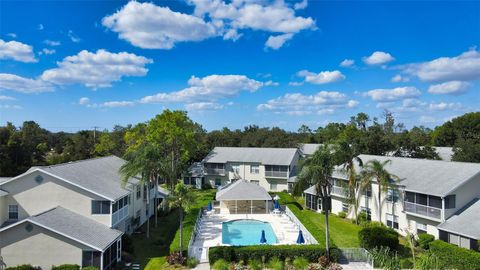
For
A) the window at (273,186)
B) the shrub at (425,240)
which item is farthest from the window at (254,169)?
the shrub at (425,240)

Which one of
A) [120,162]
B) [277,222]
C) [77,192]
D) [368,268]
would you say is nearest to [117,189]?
[77,192]

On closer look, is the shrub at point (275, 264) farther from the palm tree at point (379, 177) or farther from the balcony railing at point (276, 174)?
the balcony railing at point (276, 174)

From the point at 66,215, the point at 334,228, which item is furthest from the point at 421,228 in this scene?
the point at 66,215

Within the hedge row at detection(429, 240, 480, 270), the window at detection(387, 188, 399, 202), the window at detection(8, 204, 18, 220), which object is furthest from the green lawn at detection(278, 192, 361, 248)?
the window at detection(8, 204, 18, 220)

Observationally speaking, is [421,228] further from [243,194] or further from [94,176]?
[94,176]

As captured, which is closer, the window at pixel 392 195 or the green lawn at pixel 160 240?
the green lawn at pixel 160 240

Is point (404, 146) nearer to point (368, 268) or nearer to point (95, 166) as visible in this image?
point (368, 268)

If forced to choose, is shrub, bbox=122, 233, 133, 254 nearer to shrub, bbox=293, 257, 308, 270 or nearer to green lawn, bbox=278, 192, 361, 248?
shrub, bbox=293, 257, 308, 270
